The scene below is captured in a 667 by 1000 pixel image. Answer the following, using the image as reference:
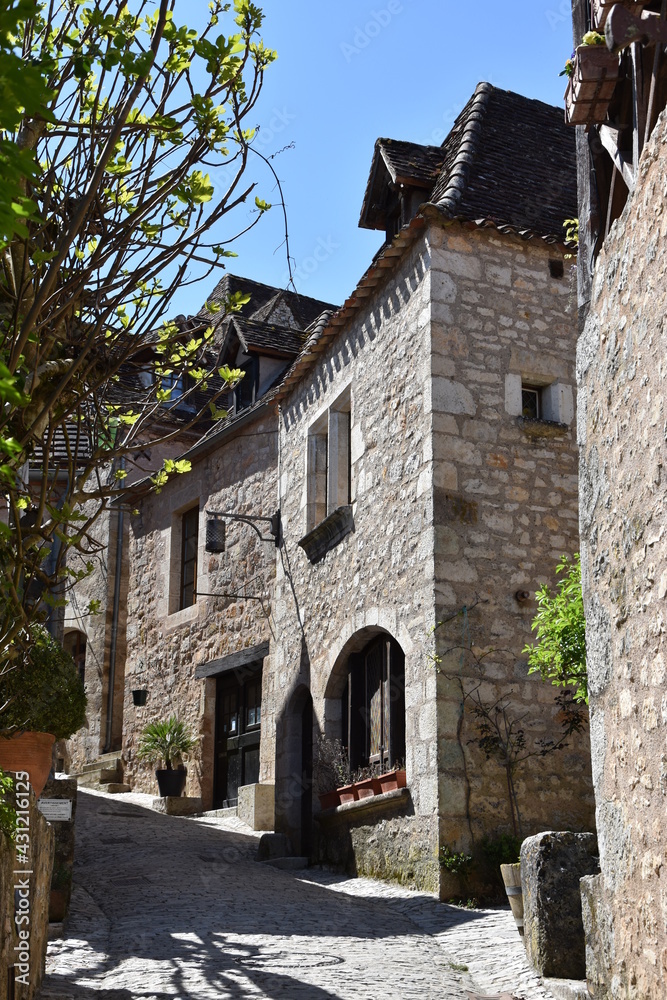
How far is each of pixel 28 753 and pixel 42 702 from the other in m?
0.53

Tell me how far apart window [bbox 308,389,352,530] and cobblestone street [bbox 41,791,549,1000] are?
3.66m

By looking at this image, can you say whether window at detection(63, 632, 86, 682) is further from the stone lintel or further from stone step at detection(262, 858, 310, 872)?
stone step at detection(262, 858, 310, 872)

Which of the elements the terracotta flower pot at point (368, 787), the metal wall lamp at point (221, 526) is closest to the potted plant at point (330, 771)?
the terracotta flower pot at point (368, 787)

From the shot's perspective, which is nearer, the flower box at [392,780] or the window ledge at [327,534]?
the flower box at [392,780]

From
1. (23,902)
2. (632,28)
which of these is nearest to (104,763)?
(23,902)

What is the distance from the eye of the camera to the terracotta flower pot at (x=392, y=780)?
8.90 m

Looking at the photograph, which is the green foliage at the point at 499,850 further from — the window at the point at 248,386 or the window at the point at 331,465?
the window at the point at 248,386

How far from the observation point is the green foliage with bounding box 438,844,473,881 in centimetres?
800

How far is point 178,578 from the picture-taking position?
624 inches

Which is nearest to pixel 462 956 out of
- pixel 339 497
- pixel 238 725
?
pixel 339 497

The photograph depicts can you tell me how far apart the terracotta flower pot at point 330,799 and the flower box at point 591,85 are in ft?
20.6

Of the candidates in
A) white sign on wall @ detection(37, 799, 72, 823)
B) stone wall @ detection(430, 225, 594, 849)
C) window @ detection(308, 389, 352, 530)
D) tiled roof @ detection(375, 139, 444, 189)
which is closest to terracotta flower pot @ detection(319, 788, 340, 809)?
stone wall @ detection(430, 225, 594, 849)

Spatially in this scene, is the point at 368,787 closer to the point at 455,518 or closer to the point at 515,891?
the point at 455,518

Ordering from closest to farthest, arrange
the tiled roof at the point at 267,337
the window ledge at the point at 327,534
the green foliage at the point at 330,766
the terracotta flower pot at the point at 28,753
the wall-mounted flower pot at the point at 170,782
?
the terracotta flower pot at the point at 28,753
the green foliage at the point at 330,766
the window ledge at the point at 327,534
the wall-mounted flower pot at the point at 170,782
the tiled roof at the point at 267,337
